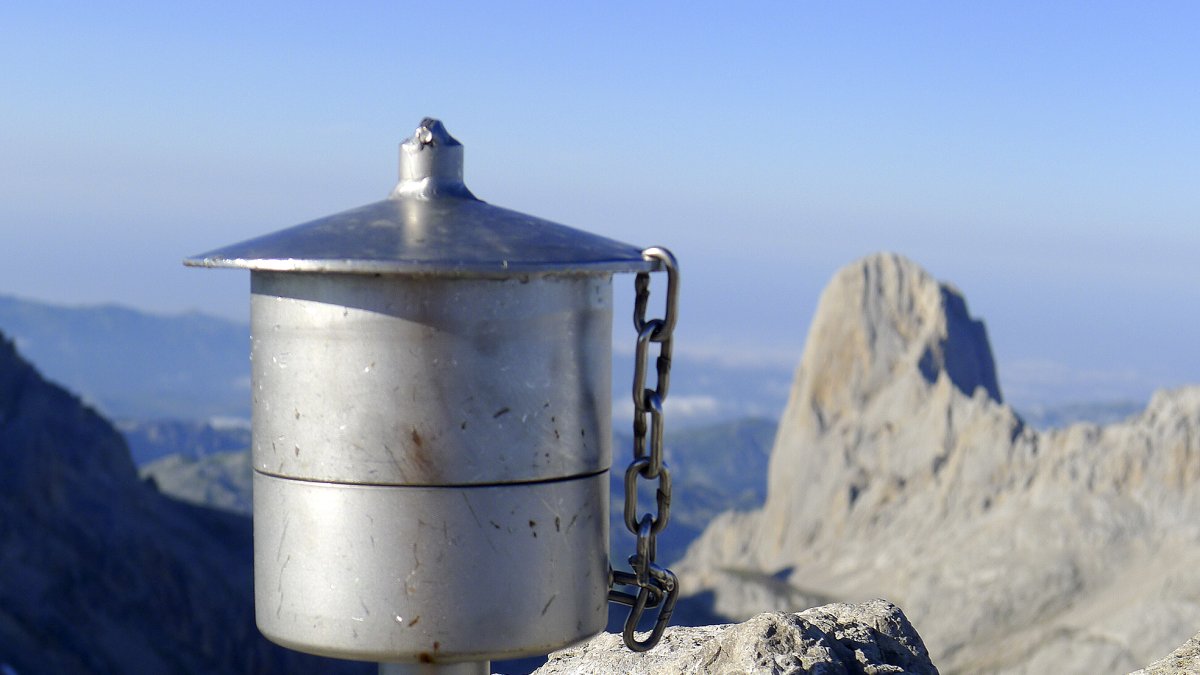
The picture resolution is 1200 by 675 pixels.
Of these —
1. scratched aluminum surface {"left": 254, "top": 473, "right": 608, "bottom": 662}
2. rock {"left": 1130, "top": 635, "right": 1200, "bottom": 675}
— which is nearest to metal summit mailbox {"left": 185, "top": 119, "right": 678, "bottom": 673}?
scratched aluminum surface {"left": 254, "top": 473, "right": 608, "bottom": 662}

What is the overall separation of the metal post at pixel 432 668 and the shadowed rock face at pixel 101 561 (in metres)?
25.2

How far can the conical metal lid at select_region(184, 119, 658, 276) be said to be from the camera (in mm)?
3299

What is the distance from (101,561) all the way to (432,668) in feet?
98.9

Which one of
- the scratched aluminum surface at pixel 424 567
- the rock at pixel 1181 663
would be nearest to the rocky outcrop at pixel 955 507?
the rock at pixel 1181 663

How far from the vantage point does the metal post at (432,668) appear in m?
3.62

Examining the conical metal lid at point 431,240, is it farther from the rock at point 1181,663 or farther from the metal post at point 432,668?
the rock at point 1181,663

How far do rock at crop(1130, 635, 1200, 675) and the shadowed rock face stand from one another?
25.7m

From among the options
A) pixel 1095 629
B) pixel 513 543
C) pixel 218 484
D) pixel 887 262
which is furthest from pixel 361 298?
pixel 218 484

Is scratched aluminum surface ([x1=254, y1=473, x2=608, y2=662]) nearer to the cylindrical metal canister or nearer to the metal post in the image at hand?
the cylindrical metal canister

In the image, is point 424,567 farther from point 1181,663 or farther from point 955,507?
point 955,507

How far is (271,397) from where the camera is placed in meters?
3.53

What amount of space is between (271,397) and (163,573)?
100ft

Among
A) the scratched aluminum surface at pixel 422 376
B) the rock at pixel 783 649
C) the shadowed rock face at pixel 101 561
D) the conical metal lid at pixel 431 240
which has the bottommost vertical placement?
the shadowed rock face at pixel 101 561

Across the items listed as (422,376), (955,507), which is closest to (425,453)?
(422,376)
